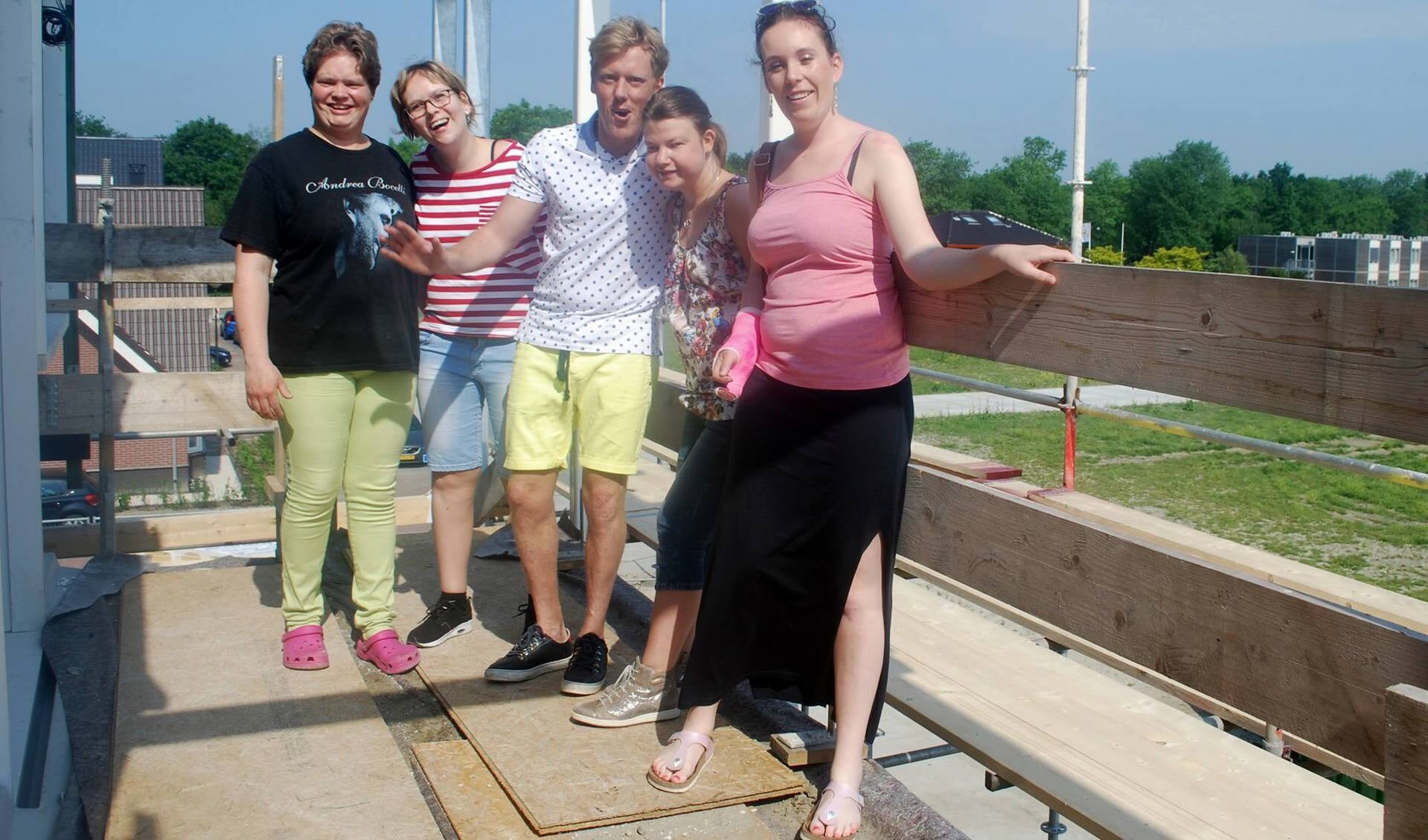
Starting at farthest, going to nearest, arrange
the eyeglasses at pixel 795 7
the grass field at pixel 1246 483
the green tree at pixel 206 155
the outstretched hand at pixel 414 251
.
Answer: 1. the green tree at pixel 206 155
2. the grass field at pixel 1246 483
3. the outstretched hand at pixel 414 251
4. the eyeglasses at pixel 795 7

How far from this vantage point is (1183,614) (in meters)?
1.96

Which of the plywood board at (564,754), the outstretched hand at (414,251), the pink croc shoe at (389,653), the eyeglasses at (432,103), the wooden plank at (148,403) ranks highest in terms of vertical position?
the eyeglasses at (432,103)

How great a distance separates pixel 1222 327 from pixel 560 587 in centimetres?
254

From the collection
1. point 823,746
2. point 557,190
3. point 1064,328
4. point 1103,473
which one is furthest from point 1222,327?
point 1103,473

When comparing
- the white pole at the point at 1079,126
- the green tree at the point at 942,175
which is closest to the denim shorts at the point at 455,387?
the white pole at the point at 1079,126

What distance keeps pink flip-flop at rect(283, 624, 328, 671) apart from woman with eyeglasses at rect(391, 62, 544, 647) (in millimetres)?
258

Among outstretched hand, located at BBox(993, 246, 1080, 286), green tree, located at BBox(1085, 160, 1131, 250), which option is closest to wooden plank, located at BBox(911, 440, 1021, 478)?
outstretched hand, located at BBox(993, 246, 1080, 286)

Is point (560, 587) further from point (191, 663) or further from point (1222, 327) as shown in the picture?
point (1222, 327)

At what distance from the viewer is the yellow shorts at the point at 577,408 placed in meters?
2.90

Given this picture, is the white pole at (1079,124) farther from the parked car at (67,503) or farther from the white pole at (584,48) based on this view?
the parked car at (67,503)

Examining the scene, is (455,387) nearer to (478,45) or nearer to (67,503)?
(478,45)

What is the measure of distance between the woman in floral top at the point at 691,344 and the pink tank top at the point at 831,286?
0.87ft

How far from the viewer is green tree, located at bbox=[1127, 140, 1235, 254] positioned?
4675 cm

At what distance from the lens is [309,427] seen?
10.1 feet
